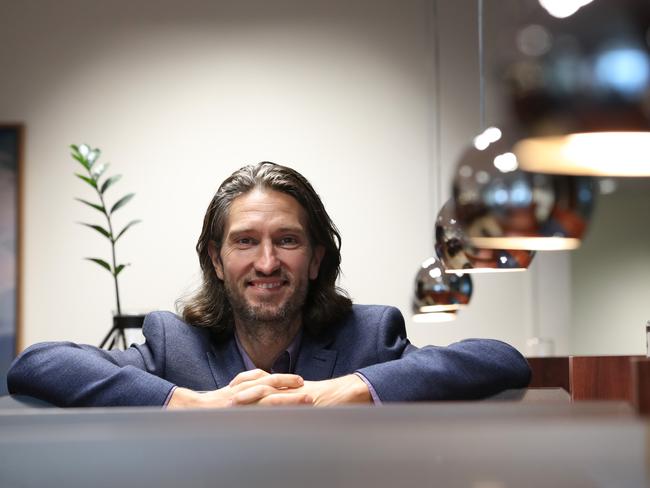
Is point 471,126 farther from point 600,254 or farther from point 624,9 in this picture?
point 624,9

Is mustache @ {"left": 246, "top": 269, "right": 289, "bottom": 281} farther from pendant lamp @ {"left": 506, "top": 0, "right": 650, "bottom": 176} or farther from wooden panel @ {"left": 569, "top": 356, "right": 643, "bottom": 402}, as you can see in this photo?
pendant lamp @ {"left": 506, "top": 0, "right": 650, "bottom": 176}

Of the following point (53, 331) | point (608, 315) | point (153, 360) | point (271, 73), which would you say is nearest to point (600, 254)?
point (608, 315)

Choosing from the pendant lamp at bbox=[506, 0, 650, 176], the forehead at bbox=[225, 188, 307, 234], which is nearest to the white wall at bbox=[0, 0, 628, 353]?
the forehead at bbox=[225, 188, 307, 234]

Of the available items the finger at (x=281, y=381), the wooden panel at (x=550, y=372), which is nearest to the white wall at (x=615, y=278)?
the wooden panel at (x=550, y=372)

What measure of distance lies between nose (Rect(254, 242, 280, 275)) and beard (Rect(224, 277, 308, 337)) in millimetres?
74

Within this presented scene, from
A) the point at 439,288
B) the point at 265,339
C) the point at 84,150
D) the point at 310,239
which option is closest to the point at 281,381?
the point at 265,339

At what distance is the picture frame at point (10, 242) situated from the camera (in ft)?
20.9

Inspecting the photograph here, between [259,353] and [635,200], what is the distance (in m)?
3.38

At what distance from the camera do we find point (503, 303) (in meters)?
6.37

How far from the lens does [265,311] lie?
9.77 ft

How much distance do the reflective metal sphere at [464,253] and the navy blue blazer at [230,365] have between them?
8.1 inches

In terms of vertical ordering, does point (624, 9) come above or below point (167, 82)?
below

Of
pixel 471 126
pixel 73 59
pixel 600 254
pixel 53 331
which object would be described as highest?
pixel 73 59

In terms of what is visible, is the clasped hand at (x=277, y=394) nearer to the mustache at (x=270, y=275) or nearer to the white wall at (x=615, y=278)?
the mustache at (x=270, y=275)
